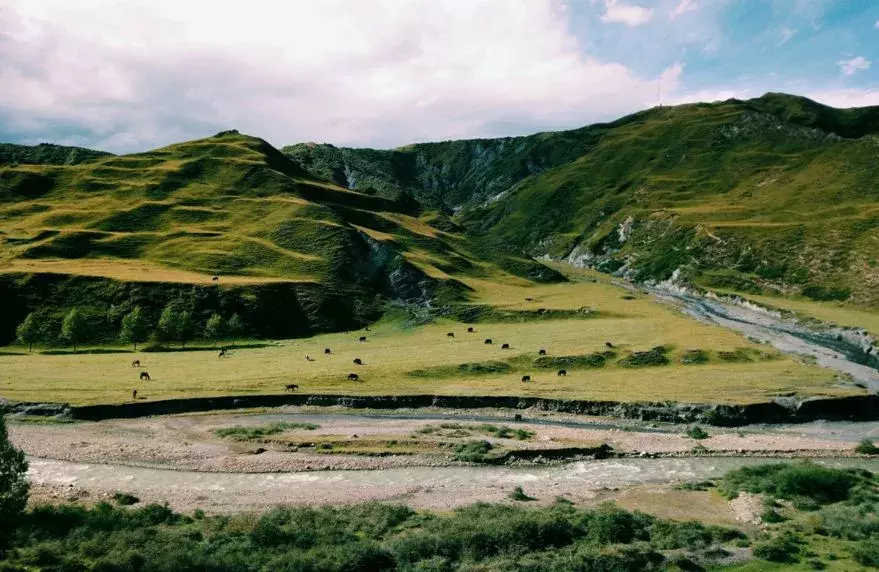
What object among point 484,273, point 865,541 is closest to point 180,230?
point 484,273

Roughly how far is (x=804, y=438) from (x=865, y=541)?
32.7 meters

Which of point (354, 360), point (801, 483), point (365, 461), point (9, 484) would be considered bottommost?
point (801, 483)

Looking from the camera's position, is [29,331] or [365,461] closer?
[365,461]

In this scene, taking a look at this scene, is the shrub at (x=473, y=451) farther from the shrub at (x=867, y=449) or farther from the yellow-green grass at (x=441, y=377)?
the shrub at (x=867, y=449)

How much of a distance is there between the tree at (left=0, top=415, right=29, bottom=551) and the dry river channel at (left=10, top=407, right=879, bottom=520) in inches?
341

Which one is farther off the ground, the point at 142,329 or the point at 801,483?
the point at 142,329

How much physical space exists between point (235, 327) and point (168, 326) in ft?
39.6

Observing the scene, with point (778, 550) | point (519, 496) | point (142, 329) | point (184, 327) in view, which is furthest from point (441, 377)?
point (142, 329)

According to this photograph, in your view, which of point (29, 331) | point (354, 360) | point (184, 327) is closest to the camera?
point (354, 360)

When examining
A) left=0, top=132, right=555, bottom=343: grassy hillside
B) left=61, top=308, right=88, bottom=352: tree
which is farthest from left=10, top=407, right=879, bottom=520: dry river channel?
left=0, top=132, right=555, bottom=343: grassy hillside

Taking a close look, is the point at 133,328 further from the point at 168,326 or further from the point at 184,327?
the point at 184,327

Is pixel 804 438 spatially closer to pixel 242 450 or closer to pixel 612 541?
pixel 612 541

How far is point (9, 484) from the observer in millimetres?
37469

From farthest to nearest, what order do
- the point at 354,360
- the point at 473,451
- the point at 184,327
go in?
the point at 184,327 < the point at 354,360 < the point at 473,451
